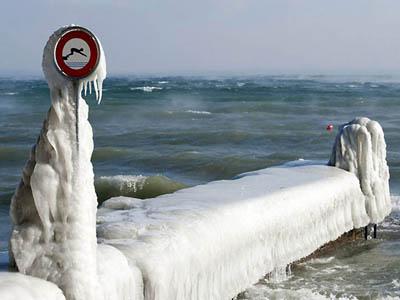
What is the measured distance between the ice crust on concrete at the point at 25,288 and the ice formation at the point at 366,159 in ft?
22.5

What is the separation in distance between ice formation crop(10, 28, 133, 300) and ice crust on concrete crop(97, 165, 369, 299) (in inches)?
40.6

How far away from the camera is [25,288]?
4738 mm

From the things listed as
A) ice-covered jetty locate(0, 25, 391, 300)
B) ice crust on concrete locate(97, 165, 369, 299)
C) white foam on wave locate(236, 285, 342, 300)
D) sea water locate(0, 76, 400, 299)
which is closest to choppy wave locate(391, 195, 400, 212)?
sea water locate(0, 76, 400, 299)

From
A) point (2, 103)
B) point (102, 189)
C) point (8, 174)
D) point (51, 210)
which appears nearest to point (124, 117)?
point (2, 103)

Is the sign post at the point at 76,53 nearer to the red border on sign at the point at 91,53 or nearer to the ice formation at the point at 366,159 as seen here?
the red border on sign at the point at 91,53

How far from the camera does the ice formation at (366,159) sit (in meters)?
11.0

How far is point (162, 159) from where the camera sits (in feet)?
71.0

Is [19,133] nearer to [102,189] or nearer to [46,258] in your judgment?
[102,189]

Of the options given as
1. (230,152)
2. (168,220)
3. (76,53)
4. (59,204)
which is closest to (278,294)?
(168,220)

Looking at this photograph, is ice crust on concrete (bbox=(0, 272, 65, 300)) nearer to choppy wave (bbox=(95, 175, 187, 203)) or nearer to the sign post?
the sign post

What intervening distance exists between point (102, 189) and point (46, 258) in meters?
11.2

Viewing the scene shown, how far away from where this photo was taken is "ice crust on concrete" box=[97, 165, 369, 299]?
6.52 meters

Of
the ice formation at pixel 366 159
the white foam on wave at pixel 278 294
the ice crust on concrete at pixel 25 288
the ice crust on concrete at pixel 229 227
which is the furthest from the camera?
the ice formation at pixel 366 159

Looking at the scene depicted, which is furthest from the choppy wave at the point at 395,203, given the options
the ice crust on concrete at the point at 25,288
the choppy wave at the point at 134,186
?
the ice crust on concrete at the point at 25,288
